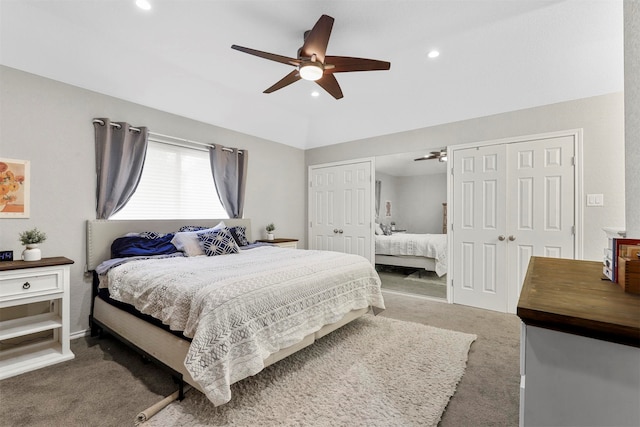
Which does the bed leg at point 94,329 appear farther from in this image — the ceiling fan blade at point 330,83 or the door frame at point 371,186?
the door frame at point 371,186

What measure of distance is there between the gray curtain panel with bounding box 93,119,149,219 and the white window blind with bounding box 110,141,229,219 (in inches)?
6.8

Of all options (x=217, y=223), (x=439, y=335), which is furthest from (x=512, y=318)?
(x=217, y=223)

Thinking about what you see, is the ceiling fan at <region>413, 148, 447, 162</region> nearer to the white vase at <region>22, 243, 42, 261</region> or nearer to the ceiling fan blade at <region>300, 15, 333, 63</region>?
the ceiling fan blade at <region>300, 15, 333, 63</region>

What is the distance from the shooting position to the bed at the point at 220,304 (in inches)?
65.0

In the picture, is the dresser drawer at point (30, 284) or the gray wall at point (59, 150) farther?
the gray wall at point (59, 150)

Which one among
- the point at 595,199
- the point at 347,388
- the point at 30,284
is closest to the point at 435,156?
the point at 595,199

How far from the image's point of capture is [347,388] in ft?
6.31

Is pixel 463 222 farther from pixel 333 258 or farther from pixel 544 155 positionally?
pixel 333 258

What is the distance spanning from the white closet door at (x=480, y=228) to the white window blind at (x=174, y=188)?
331 centimetres

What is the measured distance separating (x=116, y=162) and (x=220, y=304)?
7.81 ft

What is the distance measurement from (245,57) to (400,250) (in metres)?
3.93

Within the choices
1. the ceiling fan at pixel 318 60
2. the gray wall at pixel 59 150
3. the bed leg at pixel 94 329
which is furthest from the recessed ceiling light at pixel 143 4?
the bed leg at pixel 94 329

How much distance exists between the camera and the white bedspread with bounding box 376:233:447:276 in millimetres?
4930

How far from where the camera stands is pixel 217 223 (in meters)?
4.05
